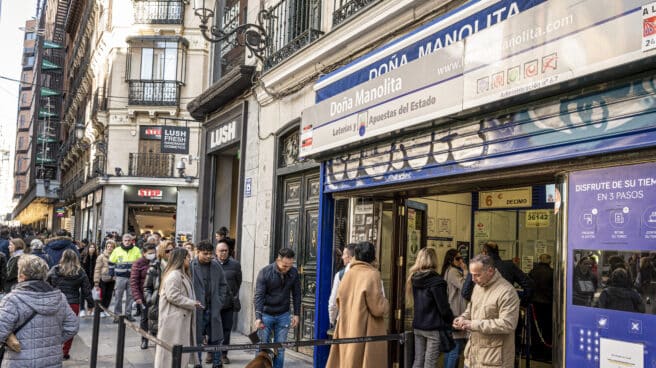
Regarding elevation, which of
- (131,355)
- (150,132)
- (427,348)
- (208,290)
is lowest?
(131,355)

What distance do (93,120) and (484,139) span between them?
30921 millimetres

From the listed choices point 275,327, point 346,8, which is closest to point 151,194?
point 346,8

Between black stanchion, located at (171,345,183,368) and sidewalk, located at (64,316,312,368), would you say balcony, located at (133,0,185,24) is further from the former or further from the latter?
black stanchion, located at (171,345,183,368)

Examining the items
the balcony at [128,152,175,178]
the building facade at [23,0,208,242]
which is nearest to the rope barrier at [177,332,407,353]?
the building facade at [23,0,208,242]

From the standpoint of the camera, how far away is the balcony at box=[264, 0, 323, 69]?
35.8 feet

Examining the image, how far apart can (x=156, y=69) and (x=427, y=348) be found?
1057 inches

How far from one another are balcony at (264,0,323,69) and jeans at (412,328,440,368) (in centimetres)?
522

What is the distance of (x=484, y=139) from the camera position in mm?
5969

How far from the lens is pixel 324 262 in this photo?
29.7ft

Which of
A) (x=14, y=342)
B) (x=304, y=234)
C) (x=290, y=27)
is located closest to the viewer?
(x=14, y=342)

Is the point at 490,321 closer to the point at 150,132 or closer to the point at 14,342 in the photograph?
the point at 14,342

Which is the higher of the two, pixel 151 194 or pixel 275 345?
pixel 151 194

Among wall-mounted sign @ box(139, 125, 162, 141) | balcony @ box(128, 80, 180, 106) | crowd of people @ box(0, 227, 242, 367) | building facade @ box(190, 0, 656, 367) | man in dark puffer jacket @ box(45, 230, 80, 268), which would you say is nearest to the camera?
building facade @ box(190, 0, 656, 367)

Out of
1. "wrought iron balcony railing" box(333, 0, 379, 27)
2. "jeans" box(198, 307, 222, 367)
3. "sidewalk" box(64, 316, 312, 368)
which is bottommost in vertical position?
"sidewalk" box(64, 316, 312, 368)
